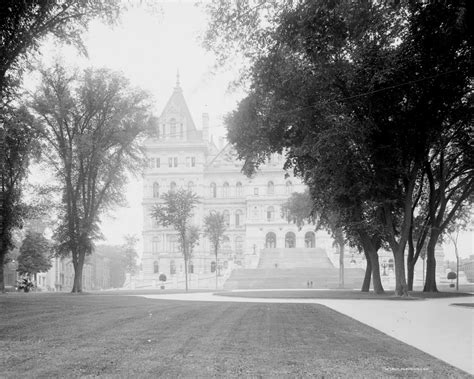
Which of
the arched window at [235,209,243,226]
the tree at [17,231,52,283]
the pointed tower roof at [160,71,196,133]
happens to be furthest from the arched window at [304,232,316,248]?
the tree at [17,231,52,283]

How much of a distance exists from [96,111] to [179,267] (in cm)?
5532

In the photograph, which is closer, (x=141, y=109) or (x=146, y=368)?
(x=146, y=368)

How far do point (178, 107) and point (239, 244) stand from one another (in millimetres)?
25198

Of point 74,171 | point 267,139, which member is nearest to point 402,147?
point 267,139

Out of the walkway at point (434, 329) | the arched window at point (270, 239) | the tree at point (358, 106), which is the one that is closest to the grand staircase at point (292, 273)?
the arched window at point (270, 239)

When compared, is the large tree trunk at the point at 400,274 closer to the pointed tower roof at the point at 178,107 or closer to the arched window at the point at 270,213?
the arched window at the point at 270,213

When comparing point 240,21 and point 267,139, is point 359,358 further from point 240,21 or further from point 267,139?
point 267,139

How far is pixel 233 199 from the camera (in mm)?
93250

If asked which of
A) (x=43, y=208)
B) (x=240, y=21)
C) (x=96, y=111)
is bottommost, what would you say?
(x=43, y=208)

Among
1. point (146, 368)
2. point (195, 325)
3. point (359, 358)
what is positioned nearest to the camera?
point (146, 368)

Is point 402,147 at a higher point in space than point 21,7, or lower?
lower

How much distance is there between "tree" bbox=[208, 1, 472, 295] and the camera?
1555 cm

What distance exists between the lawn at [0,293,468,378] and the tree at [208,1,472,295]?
6.99 metres

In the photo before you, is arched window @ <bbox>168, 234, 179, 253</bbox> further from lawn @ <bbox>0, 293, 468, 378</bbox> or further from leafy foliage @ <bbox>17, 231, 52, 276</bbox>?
lawn @ <bbox>0, 293, 468, 378</bbox>
